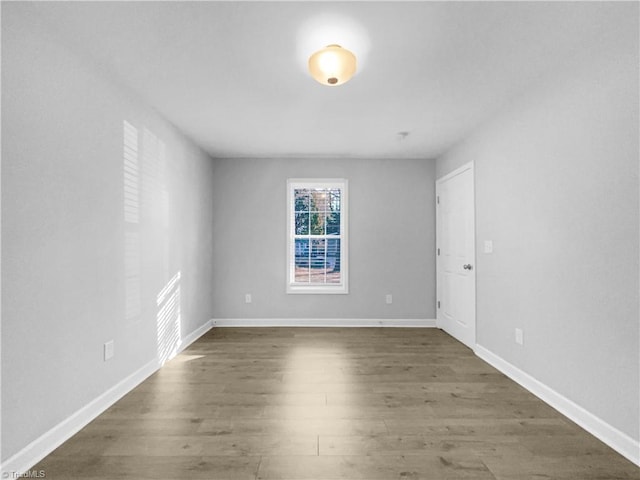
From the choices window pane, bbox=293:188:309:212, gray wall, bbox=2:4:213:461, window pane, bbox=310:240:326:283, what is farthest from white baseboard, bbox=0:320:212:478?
window pane, bbox=293:188:309:212

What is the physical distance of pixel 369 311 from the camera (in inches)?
209

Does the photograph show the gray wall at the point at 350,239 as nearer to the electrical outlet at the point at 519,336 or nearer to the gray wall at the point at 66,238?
the gray wall at the point at 66,238

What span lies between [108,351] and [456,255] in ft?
12.5

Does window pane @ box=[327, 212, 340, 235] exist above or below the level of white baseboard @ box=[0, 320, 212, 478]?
above

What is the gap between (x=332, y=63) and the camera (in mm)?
2273

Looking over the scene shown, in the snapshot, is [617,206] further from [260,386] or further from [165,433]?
[165,433]

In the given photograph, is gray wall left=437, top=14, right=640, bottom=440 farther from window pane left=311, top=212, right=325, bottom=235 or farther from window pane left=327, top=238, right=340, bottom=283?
window pane left=311, top=212, right=325, bottom=235

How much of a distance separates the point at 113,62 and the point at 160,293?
6.58 ft

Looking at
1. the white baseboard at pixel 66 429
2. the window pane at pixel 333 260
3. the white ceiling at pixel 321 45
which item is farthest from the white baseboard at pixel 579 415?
the white baseboard at pixel 66 429

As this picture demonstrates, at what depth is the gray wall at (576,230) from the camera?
2055 millimetres

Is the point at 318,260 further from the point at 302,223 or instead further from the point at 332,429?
the point at 332,429

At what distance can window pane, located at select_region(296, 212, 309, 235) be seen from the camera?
213 inches

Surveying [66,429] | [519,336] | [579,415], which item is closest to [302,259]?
[519,336]

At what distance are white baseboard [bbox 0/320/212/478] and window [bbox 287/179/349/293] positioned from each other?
2592mm
